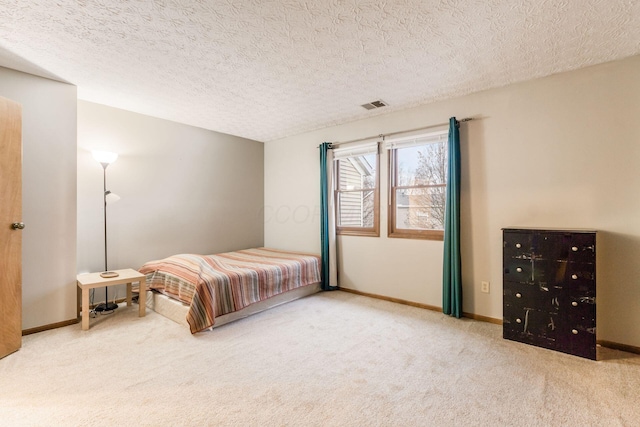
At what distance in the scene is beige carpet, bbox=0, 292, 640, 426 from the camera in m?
1.57

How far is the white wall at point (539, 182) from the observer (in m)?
2.32

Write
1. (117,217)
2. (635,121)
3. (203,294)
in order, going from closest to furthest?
(635,121) → (203,294) → (117,217)

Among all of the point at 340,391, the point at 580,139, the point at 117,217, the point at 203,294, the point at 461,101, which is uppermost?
the point at 461,101

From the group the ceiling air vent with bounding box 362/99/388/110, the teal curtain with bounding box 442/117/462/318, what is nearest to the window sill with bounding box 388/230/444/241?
the teal curtain with bounding box 442/117/462/318

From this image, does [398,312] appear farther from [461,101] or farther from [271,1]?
[271,1]

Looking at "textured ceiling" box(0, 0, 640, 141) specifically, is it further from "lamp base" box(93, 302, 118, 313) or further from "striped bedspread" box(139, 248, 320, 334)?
"lamp base" box(93, 302, 118, 313)

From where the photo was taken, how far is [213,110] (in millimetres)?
3543

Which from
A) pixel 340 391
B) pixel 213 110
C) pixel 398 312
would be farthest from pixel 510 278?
pixel 213 110

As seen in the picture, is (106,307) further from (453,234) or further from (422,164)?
(422,164)

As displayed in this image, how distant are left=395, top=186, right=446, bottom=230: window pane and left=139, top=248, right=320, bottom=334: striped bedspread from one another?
138cm

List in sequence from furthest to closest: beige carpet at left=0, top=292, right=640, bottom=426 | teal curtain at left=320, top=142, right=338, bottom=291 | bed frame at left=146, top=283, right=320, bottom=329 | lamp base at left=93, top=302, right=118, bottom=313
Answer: teal curtain at left=320, top=142, right=338, bottom=291
lamp base at left=93, top=302, right=118, bottom=313
bed frame at left=146, top=283, right=320, bottom=329
beige carpet at left=0, top=292, right=640, bottom=426

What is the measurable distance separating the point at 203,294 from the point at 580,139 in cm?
359

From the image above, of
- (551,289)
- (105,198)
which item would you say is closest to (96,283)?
(105,198)

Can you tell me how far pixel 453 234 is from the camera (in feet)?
9.86
